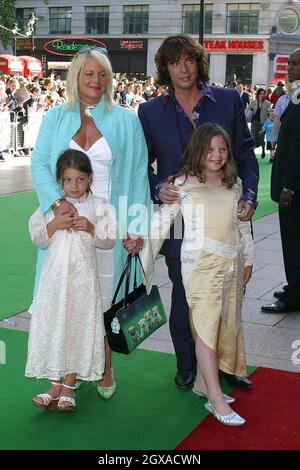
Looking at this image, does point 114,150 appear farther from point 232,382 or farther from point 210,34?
point 210,34

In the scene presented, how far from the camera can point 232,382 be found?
459 cm

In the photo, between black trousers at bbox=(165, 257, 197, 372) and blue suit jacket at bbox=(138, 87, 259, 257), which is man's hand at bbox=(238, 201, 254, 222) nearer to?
blue suit jacket at bbox=(138, 87, 259, 257)

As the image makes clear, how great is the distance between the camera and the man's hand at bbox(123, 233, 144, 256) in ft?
13.5

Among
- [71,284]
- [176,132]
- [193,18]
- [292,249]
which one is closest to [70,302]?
[71,284]

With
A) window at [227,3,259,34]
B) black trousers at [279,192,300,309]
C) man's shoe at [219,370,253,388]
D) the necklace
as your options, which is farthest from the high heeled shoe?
window at [227,3,259,34]

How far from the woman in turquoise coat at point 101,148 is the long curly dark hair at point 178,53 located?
0.35 metres

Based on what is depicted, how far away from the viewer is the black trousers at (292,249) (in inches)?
242

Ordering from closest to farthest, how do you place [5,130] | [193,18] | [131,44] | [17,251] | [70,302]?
[70,302], [17,251], [5,130], [193,18], [131,44]

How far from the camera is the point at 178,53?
4.16 metres

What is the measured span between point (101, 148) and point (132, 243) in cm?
57

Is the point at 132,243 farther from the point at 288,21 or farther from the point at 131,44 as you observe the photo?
the point at 131,44

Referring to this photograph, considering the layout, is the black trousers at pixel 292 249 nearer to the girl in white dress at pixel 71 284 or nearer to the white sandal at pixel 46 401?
the girl in white dress at pixel 71 284

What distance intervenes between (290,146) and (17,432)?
3.42 meters

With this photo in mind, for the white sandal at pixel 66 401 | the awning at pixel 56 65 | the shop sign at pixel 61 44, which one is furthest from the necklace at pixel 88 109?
the shop sign at pixel 61 44
